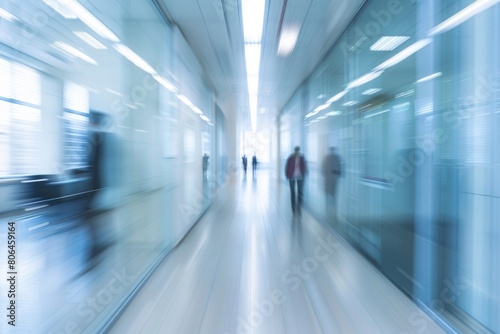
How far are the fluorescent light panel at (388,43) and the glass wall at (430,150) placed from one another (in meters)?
0.02

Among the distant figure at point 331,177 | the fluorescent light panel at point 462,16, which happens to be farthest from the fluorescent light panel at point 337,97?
the fluorescent light panel at point 462,16

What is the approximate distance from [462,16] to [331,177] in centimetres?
348

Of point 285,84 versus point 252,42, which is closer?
point 252,42

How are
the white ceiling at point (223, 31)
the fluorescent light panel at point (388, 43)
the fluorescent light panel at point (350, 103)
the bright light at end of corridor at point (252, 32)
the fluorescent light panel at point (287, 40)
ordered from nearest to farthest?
the white ceiling at point (223, 31) → the fluorescent light panel at point (388, 43) → the bright light at end of corridor at point (252, 32) → the fluorescent light panel at point (350, 103) → the fluorescent light panel at point (287, 40)

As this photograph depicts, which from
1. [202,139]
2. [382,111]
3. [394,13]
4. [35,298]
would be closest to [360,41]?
[394,13]

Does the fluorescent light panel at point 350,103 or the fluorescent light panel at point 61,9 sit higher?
the fluorescent light panel at point 61,9

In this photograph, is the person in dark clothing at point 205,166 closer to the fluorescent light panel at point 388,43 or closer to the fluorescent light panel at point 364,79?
the fluorescent light panel at point 364,79

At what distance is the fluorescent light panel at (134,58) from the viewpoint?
2903 mm

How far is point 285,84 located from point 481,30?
632 centimetres

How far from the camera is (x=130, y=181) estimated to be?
318 centimetres

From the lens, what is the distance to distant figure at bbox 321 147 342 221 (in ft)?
17.0

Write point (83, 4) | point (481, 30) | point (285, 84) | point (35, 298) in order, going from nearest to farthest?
point (481, 30)
point (83, 4)
point (35, 298)
point (285, 84)

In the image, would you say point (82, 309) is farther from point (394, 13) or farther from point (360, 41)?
point (360, 41)

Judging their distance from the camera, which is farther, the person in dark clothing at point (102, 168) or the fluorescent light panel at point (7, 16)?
the person in dark clothing at point (102, 168)
